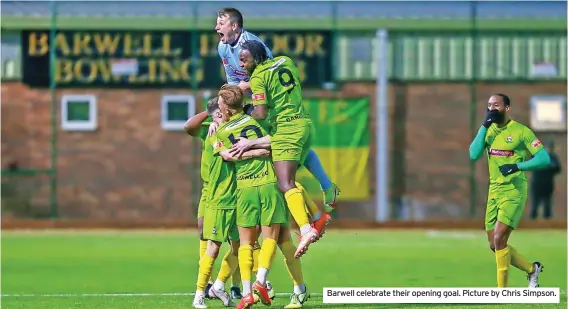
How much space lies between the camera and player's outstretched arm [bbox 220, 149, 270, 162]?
40.3 feet

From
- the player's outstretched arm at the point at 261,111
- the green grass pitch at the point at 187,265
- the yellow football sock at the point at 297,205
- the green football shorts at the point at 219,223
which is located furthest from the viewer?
the green grass pitch at the point at 187,265

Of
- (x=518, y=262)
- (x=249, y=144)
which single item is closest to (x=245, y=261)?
(x=249, y=144)

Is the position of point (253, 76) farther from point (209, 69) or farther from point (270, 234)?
point (209, 69)

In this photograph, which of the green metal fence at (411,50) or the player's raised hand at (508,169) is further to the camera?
the green metal fence at (411,50)

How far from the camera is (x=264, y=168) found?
12461 mm

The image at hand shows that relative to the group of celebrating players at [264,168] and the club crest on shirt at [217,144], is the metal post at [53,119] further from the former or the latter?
the club crest on shirt at [217,144]

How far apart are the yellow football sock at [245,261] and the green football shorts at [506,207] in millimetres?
3131

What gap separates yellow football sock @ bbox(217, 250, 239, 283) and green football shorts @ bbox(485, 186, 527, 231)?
2.70 metres

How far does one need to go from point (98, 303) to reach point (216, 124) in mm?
2287

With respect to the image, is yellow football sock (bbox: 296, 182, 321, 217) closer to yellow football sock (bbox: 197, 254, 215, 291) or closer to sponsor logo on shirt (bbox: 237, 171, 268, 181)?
sponsor logo on shirt (bbox: 237, 171, 268, 181)

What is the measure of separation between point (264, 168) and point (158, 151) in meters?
23.0

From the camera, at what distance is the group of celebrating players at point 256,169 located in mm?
12305

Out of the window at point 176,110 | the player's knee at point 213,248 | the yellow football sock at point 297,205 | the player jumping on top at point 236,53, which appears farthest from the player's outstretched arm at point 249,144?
the window at point 176,110

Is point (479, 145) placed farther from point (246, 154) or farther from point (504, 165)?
point (246, 154)
